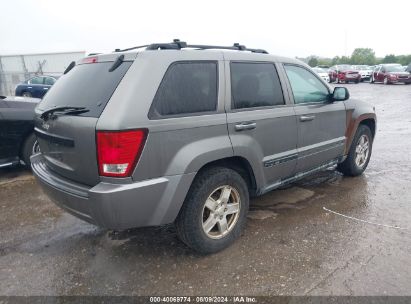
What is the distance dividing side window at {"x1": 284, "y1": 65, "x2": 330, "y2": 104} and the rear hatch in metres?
2.00

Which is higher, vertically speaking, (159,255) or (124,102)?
(124,102)

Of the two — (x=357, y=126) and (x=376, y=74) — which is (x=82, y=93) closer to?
(x=357, y=126)

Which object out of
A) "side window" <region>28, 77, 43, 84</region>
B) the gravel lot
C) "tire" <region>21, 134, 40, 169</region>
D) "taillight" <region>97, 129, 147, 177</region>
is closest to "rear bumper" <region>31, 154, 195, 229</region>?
"taillight" <region>97, 129, 147, 177</region>

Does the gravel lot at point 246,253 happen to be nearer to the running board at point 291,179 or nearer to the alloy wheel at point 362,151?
the running board at point 291,179

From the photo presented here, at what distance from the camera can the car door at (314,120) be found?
3904 mm

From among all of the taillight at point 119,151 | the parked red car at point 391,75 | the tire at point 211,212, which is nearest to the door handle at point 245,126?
the tire at point 211,212

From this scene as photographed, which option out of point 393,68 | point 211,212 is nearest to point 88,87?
point 211,212

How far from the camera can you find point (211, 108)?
3004 mm

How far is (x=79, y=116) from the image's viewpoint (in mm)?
2672

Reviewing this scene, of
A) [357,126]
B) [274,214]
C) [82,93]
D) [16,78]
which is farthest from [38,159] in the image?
[16,78]

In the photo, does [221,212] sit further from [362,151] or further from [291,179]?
[362,151]

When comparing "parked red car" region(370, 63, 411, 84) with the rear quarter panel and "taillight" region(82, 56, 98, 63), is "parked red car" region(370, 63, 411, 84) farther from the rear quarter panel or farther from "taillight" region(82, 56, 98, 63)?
"taillight" region(82, 56, 98, 63)

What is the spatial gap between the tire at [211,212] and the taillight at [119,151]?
0.64 meters

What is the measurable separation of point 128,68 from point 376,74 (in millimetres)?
28224
